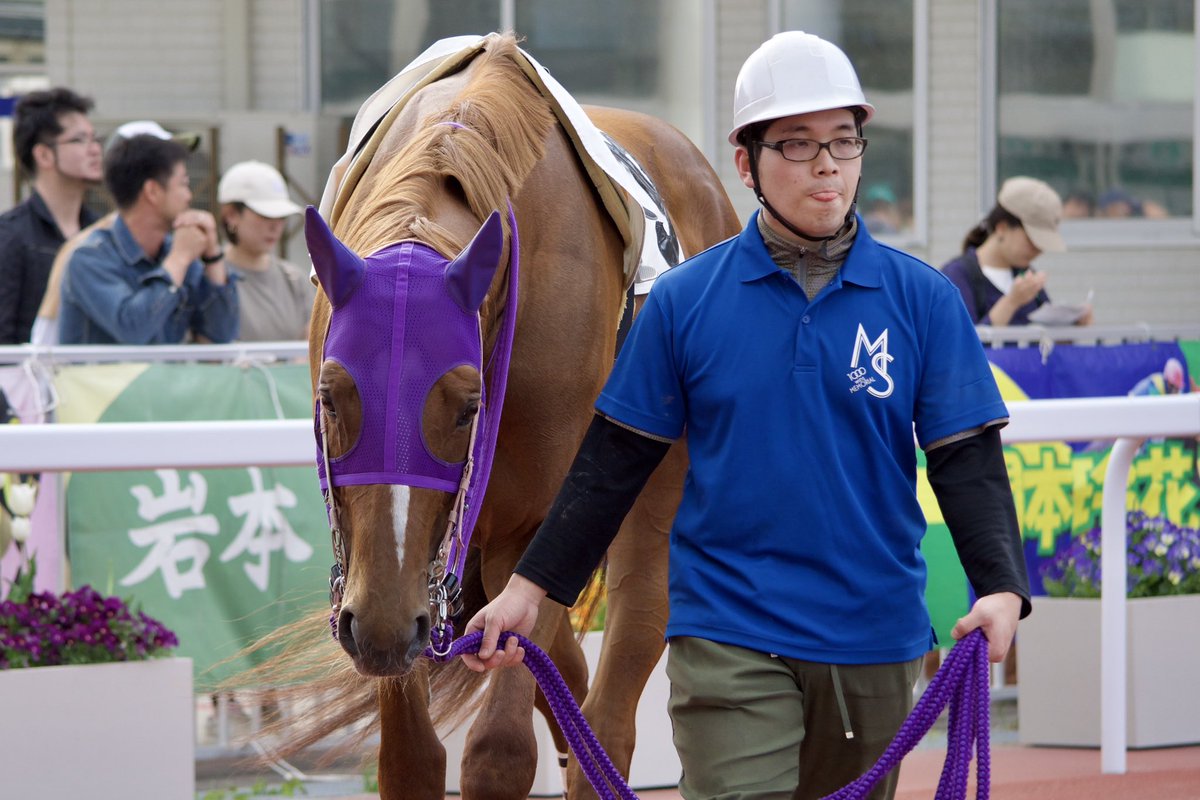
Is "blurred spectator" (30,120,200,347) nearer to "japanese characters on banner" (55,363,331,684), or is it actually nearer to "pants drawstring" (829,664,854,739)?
"japanese characters on banner" (55,363,331,684)

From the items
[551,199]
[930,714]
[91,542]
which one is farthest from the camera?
[91,542]

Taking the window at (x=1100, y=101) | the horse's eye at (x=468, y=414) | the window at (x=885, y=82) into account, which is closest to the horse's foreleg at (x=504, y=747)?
the horse's eye at (x=468, y=414)

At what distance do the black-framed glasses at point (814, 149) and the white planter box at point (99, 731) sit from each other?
262 cm

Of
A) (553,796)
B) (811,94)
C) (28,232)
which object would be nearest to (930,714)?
(811,94)

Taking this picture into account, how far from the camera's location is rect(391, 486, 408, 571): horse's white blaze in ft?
8.68

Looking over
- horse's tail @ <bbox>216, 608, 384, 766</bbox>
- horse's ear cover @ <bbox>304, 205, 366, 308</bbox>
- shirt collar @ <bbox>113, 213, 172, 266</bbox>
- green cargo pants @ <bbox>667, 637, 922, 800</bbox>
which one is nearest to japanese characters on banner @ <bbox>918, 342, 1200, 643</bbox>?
horse's tail @ <bbox>216, 608, 384, 766</bbox>

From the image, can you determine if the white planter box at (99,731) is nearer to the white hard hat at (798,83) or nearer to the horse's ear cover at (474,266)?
the horse's ear cover at (474,266)

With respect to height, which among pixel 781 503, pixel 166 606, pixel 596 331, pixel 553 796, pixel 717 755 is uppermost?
pixel 596 331

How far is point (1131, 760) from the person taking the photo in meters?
5.43

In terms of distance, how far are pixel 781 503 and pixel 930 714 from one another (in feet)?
1.35

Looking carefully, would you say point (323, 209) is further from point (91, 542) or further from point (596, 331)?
point (91, 542)

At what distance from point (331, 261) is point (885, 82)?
30.3ft

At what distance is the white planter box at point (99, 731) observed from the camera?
14.3 ft

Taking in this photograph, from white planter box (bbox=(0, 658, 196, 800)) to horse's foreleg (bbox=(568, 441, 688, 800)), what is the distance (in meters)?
1.26
